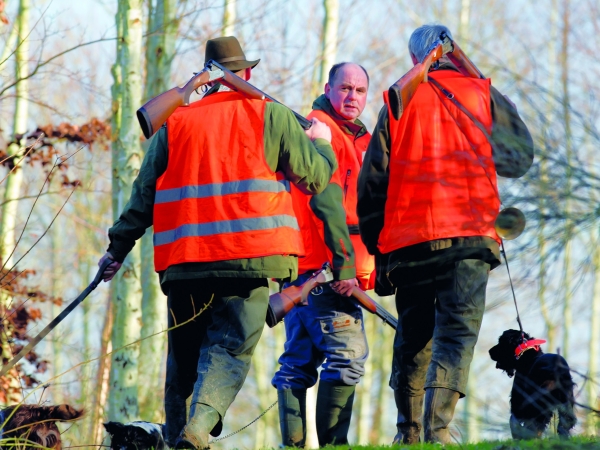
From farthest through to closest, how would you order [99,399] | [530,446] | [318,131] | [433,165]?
[99,399], [318,131], [433,165], [530,446]

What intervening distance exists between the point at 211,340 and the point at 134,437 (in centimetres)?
90

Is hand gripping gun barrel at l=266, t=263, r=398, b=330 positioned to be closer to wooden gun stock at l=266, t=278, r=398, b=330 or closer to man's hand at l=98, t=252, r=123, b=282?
wooden gun stock at l=266, t=278, r=398, b=330

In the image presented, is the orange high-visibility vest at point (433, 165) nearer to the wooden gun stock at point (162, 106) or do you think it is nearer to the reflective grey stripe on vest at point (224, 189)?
the reflective grey stripe on vest at point (224, 189)

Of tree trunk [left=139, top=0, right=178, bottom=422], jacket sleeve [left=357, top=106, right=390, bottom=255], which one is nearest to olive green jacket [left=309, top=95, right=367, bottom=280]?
jacket sleeve [left=357, top=106, right=390, bottom=255]

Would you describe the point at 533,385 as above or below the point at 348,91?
below

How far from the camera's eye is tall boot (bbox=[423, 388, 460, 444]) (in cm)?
527

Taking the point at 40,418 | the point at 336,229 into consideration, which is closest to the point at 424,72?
the point at 336,229

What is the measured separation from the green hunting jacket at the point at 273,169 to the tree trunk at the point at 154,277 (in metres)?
6.27

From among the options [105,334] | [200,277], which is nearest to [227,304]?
[200,277]

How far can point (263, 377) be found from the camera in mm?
24812

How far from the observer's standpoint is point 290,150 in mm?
5453

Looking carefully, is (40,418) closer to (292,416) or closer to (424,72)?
(292,416)

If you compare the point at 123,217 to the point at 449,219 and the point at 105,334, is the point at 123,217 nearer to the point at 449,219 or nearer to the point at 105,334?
the point at 449,219

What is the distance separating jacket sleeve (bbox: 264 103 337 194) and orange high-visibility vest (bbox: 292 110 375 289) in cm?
70
